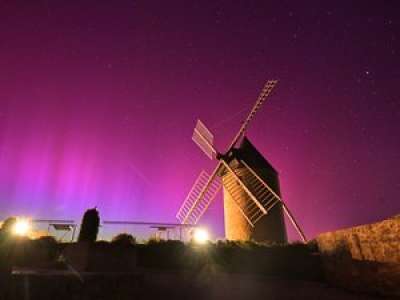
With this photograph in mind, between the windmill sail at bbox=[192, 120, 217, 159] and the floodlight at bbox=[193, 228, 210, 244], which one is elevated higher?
the windmill sail at bbox=[192, 120, 217, 159]

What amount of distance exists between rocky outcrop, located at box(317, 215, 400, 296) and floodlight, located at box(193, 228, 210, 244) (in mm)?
5369

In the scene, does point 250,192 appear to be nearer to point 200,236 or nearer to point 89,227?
point 200,236

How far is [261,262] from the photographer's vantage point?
1141cm

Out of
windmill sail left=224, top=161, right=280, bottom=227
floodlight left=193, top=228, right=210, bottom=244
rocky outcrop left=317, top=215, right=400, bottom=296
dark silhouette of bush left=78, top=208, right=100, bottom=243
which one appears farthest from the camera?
windmill sail left=224, top=161, right=280, bottom=227

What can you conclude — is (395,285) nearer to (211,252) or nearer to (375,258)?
(375,258)

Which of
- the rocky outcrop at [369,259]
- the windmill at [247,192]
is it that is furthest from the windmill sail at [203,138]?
the rocky outcrop at [369,259]

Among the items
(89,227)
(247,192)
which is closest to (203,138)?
(247,192)

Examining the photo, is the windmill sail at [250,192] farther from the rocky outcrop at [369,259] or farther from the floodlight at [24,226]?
the floodlight at [24,226]

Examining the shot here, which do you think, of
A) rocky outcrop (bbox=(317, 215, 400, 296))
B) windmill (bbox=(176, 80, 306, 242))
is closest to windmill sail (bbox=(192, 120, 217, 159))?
windmill (bbox=(176, 80, 306, 242))

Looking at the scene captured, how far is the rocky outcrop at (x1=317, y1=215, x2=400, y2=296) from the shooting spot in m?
5.03

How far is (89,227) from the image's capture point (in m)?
6.62

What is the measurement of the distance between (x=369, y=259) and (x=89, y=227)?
24.1 ft

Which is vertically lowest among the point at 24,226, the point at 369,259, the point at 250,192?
the point at 369,259

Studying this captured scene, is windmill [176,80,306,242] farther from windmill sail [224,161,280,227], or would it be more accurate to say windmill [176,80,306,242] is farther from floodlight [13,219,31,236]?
floodlight [13,219,31,236]
